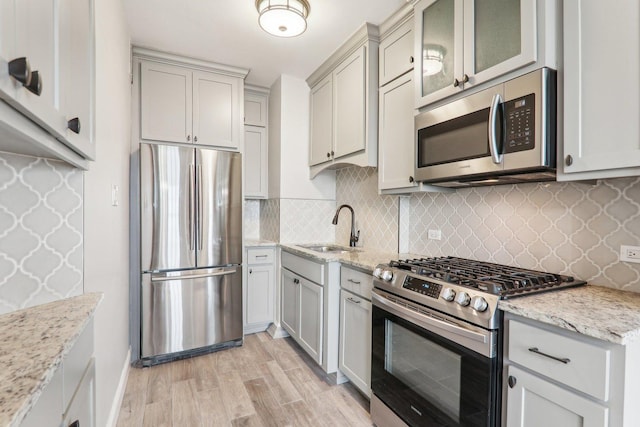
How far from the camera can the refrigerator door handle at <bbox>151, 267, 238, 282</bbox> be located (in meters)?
2.62

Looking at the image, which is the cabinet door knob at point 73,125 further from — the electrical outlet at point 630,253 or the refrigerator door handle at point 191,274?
the electrical outlet at point 630,253

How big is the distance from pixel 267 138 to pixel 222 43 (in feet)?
3.71

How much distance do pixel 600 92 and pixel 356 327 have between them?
1.74 meters

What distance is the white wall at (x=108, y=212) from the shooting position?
4.81ft

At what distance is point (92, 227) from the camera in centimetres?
143

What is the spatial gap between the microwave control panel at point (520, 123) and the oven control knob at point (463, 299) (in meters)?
0.69

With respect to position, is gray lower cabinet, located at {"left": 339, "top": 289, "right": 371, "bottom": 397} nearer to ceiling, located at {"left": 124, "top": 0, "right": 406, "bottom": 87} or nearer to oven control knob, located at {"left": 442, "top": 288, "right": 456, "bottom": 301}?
oven control knob, located at {"left": 442, "top": 288, "right": 456, "bottom": 301}

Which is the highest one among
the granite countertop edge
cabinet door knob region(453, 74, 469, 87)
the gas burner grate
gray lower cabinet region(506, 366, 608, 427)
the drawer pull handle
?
cabinet door knob region(453, 74, 469, 87)

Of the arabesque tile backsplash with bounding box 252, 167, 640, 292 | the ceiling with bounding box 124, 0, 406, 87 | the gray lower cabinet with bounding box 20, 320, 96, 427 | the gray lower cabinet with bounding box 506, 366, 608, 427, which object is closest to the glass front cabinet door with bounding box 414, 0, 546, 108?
the ceiling with bounding box 124, 0, 406, 87

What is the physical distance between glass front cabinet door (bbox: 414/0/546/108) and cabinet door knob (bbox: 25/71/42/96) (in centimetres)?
170

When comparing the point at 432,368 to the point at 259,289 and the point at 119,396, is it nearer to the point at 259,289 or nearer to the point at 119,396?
the point at 119,396

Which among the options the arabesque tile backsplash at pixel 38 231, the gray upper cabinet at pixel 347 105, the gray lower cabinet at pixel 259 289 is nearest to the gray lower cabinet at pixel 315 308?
the gray lower cabinet at pixel 259 289

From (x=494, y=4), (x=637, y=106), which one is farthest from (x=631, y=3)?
(x=494, y=4)

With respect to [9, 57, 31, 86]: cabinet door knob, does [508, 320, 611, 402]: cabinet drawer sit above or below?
below
